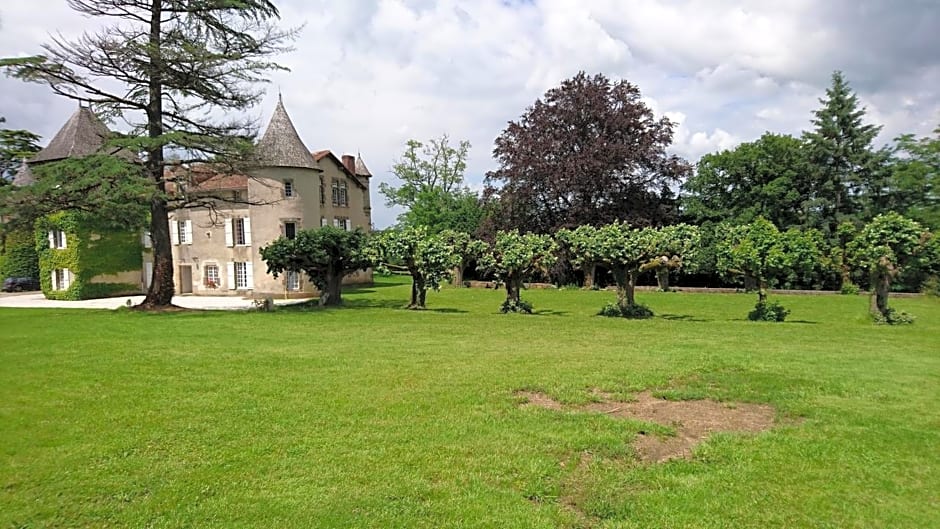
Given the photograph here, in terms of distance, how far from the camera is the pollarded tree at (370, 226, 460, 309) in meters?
20.2

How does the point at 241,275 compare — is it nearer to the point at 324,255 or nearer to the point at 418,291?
the point at 324,255

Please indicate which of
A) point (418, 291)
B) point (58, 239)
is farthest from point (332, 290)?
point (58, 239)

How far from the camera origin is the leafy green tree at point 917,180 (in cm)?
3155

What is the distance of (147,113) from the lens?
2142 cm

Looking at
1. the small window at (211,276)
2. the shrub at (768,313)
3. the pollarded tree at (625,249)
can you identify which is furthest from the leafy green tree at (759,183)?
the small window at (211,276)

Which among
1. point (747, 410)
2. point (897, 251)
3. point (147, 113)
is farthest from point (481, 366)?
point (147, 113)

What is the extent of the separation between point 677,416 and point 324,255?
1729 centimetres

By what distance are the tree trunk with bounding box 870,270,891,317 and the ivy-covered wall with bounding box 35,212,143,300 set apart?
109 ft

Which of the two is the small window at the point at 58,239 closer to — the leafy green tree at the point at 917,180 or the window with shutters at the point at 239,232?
the window with shutters at the point at 239,232

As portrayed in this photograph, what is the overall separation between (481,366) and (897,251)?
1290 cm

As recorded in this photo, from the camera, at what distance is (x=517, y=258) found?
62.8 feet

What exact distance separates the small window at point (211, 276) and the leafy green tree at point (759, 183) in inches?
1035

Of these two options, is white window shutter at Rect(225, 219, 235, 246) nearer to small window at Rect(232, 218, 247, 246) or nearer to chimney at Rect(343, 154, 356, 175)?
small window at Rect(232, 218, 247, 246)

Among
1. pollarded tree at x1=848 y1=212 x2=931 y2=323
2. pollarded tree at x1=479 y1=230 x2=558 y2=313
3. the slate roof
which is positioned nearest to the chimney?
the slate roof
